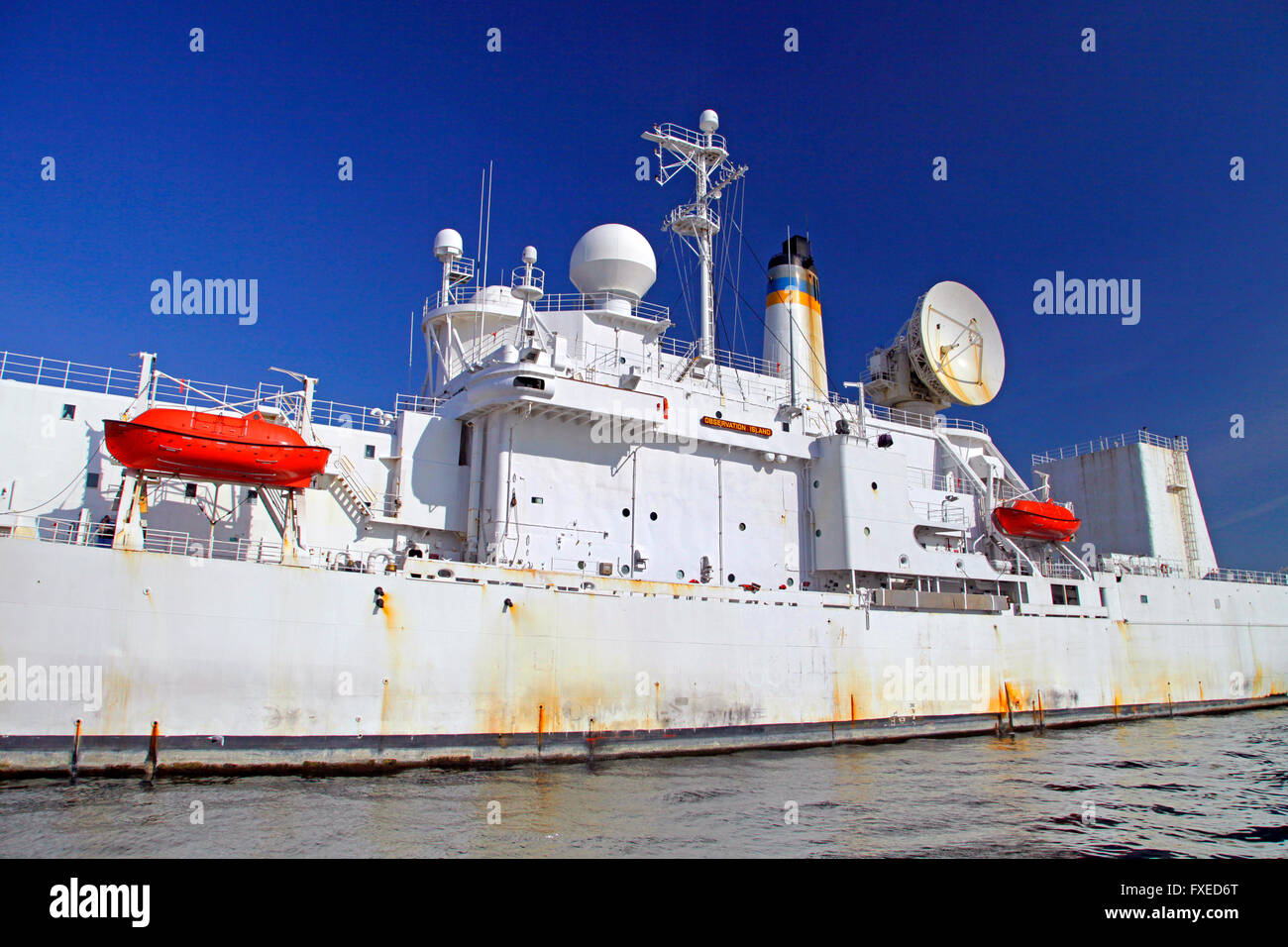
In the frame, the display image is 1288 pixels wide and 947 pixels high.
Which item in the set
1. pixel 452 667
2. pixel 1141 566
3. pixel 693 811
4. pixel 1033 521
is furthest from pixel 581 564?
pixel 1141 566

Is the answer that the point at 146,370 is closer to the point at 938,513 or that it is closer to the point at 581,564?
the point at 581,564

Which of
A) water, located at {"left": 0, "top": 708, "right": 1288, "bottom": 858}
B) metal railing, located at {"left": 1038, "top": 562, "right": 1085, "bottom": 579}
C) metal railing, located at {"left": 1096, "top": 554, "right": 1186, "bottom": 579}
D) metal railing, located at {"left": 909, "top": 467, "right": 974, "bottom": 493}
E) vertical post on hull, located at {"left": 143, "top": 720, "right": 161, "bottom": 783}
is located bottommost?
water, located at {"left": 0, "top": 708, "right": 1288, "bottom": 858}

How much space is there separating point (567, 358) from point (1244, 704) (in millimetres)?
28285

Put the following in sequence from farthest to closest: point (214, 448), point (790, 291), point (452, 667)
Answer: point (790, 291)
point (452, 667)
point (214, 448)

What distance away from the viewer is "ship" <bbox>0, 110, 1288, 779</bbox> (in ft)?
43.3

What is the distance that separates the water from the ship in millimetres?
1296

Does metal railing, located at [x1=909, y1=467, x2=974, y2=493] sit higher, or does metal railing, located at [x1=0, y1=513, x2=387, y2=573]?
metal railing, located at [x1=909, y1=467, x2=974, y2=493]

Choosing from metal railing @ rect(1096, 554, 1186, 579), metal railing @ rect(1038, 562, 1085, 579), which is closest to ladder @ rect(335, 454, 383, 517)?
metal railing @ rect(1038, 562, 1085, 579)

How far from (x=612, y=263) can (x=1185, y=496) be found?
24.9m

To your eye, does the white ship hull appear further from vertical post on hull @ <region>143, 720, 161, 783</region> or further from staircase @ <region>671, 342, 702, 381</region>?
staircase @ <region>671, 342, 702, 381</region>

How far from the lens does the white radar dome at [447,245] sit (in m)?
24.4

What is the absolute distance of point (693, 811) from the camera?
39.3 feet

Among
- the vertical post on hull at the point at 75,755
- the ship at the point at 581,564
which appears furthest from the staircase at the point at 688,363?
the vertical post on hull at the point at 75,755
